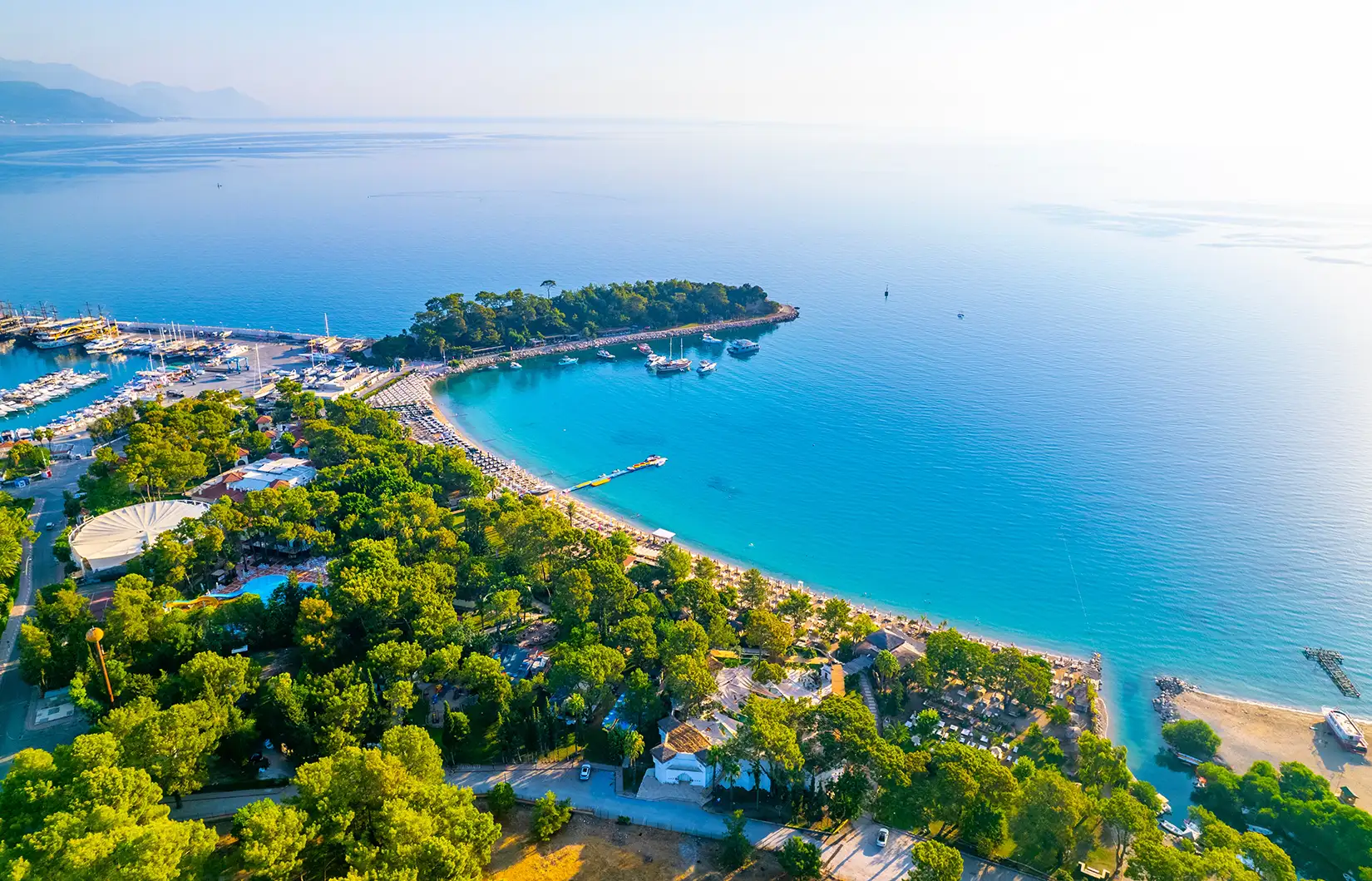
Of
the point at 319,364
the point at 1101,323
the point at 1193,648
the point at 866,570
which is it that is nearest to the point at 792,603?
the point at 866,570

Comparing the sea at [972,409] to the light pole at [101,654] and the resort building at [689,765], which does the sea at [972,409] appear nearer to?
the resort building at [689,765]

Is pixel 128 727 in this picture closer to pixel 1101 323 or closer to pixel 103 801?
pixel 103 801

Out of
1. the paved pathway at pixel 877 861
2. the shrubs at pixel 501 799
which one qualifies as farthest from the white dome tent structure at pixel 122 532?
the paved pathway at pixel 877 861

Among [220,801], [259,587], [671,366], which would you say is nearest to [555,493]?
[259,587]

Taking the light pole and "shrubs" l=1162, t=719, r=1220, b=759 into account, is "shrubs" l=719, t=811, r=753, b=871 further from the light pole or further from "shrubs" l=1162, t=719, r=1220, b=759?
the light pole

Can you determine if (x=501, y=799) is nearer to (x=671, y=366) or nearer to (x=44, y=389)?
(x=671, y=366)
